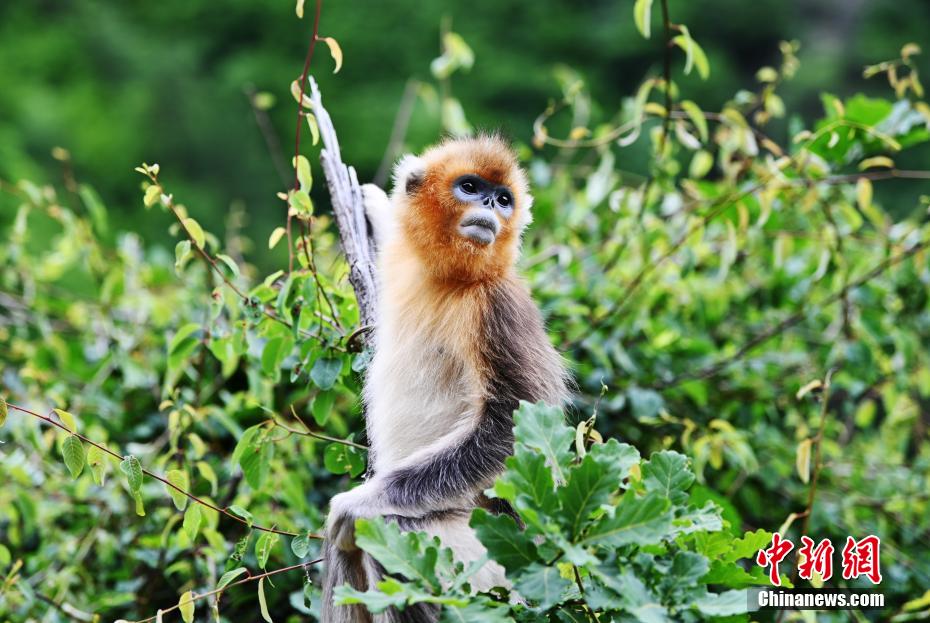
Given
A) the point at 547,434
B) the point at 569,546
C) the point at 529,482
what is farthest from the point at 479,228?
the point at 569,546

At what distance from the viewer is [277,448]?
4129 millimetres

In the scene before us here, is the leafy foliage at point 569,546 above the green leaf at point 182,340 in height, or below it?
below

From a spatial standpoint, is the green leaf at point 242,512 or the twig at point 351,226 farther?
the twig at point 351,226

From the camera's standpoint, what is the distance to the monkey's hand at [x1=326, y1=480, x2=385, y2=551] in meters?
2.83

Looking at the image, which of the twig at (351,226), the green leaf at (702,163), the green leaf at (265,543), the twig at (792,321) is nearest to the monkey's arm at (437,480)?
the green leaf at (265,543)

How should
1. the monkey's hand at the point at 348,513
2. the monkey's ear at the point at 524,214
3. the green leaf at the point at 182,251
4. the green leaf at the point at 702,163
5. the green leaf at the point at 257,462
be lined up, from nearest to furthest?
the monkey's hand at the point at 348,513 < the green leaf at the point at 182,251 < the green leaf at the point at 257,462 < the monkey's ear at the point at 524,214 < the green leaf at the point at 702,163

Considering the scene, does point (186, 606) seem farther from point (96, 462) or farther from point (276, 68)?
point (276, 68)

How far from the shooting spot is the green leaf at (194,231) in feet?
10.4

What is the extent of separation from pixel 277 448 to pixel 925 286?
3123mm

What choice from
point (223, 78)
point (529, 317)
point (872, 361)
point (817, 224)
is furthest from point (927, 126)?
point (223, 78)

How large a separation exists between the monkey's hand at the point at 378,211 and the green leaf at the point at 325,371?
649 mm

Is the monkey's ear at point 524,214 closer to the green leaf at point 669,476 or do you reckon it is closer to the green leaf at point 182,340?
the green leaf at point 182,340

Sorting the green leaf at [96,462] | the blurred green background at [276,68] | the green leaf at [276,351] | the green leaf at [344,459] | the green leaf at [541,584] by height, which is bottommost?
the green leaf at [541,584]

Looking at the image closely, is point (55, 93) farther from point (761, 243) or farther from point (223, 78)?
point (761, 243)
